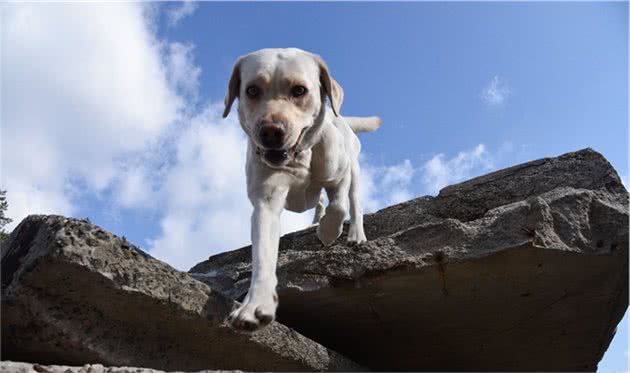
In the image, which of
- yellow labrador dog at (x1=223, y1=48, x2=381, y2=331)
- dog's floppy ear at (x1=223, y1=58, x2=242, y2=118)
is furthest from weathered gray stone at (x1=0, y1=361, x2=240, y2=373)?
dog's floppy ear at (x1=223, y1=58, x2=242, y2=118)

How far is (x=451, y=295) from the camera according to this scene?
11.5 ft

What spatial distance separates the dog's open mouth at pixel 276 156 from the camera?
12.0 feet

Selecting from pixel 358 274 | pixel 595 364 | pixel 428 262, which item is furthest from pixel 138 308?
pixel 595 364

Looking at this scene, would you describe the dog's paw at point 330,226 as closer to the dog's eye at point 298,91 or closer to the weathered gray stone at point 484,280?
the weathered gray stone at point 484,280

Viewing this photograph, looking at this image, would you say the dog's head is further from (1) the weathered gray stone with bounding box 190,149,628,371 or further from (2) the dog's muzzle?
(1) the weathered gray stone with bounding box 190,149,628,371

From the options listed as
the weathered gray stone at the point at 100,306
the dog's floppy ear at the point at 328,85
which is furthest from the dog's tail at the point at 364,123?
the weathered gray stone at the point at 100,306

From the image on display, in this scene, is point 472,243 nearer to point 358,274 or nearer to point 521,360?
point 358,274

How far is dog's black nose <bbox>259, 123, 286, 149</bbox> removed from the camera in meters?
3.48

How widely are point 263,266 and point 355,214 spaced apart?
180cm

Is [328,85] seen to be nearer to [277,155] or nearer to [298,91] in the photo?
[298,91]

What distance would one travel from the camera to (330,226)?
15.0ft

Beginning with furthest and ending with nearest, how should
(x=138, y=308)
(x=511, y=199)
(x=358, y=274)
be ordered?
1. (x=511, y=199)
2. (x=358, y=274)
3. (x=138, y=308)

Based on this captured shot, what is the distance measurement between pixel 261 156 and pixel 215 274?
1.11m

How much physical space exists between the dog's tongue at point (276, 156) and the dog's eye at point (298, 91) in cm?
39
